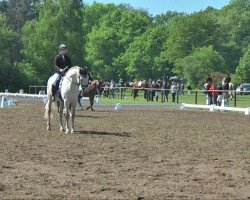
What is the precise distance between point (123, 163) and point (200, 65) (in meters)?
80.8

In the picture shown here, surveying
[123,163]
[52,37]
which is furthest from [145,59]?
[123,163]

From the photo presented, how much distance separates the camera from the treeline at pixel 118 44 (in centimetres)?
7744

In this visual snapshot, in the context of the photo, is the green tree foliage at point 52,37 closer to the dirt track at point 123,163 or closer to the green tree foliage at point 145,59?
the green tree foliage at point 145,59

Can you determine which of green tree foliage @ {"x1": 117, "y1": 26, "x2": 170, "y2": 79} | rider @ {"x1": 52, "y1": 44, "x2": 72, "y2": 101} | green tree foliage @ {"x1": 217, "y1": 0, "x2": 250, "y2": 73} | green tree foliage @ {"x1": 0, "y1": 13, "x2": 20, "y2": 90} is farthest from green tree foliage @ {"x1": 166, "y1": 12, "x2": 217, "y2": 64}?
rider @ {"x1": 52, "y1": 44, "x2": 72, "y2": 101}

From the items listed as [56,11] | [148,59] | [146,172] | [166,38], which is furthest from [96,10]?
[146,172]

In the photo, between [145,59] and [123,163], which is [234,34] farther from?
[123,163]

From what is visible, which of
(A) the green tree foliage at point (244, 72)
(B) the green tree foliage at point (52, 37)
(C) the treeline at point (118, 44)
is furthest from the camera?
(A) the green tree foliage at point (244, 72)

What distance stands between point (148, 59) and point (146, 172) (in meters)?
92.1

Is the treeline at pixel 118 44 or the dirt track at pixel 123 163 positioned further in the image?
the treeline at pixel 118 44

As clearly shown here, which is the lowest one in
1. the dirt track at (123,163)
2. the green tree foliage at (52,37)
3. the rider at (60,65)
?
the dirt track at (123,163)

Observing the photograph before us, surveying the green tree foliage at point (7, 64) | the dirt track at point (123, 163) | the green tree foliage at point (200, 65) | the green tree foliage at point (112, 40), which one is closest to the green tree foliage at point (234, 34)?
the green tree foliage at point (200, 65)

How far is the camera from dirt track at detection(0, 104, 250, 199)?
8.69m

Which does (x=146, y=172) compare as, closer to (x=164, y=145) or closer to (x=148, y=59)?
(x=164, y=145)

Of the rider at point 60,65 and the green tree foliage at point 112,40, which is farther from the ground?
the green tree foliage at point 112,40
